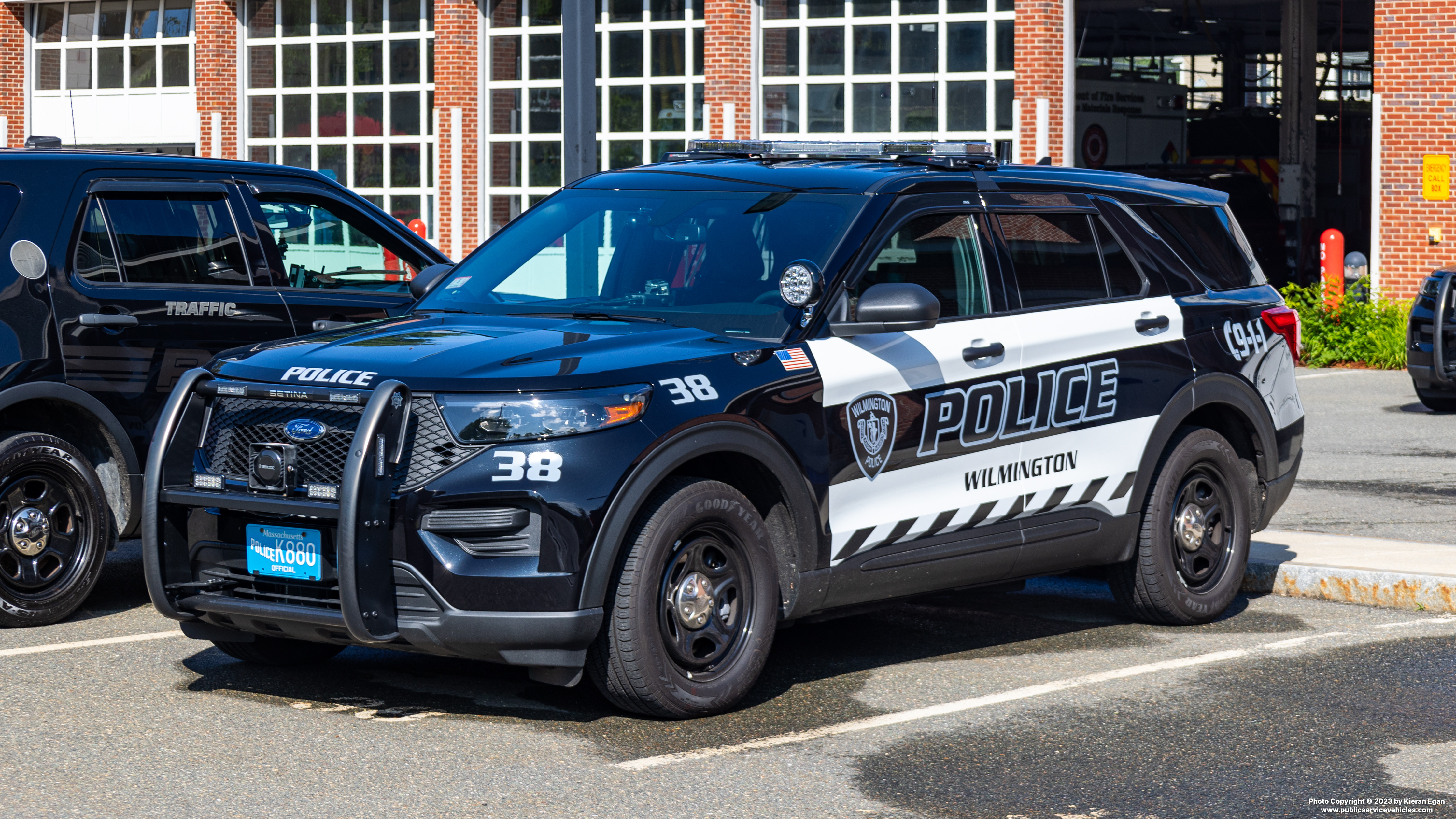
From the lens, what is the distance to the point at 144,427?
311 inches

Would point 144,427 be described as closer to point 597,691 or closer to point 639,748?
point 597,691

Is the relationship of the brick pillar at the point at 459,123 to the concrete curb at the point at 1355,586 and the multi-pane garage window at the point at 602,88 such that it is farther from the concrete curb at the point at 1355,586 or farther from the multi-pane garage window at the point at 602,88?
the concrete curb at the point at 1355,586

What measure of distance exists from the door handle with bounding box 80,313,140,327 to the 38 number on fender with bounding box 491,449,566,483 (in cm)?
297

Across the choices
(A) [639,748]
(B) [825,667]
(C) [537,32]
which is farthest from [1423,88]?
(A) [639,748]

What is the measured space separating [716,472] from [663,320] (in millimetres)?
636

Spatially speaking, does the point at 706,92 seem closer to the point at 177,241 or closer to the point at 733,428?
the point at 177,241

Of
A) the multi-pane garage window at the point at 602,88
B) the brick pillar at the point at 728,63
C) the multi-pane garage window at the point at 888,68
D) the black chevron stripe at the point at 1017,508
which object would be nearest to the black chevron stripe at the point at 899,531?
the black chevron stripe at the point at 1017,508

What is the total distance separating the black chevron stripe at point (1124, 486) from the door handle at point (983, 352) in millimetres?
917

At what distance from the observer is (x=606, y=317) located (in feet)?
21.5

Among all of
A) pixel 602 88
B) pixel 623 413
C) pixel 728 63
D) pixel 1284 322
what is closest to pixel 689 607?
pixel 623 413

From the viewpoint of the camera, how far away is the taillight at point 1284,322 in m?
8.25

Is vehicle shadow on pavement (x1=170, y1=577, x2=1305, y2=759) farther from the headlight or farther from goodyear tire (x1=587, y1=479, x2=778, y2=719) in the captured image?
the headlight

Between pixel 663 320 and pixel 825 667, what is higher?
pixel 663 320

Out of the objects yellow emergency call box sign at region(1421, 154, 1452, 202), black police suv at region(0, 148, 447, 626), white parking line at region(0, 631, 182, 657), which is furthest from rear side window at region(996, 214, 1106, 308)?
yellow emergency call box sign at region(1421, 154, 1452, 202)
